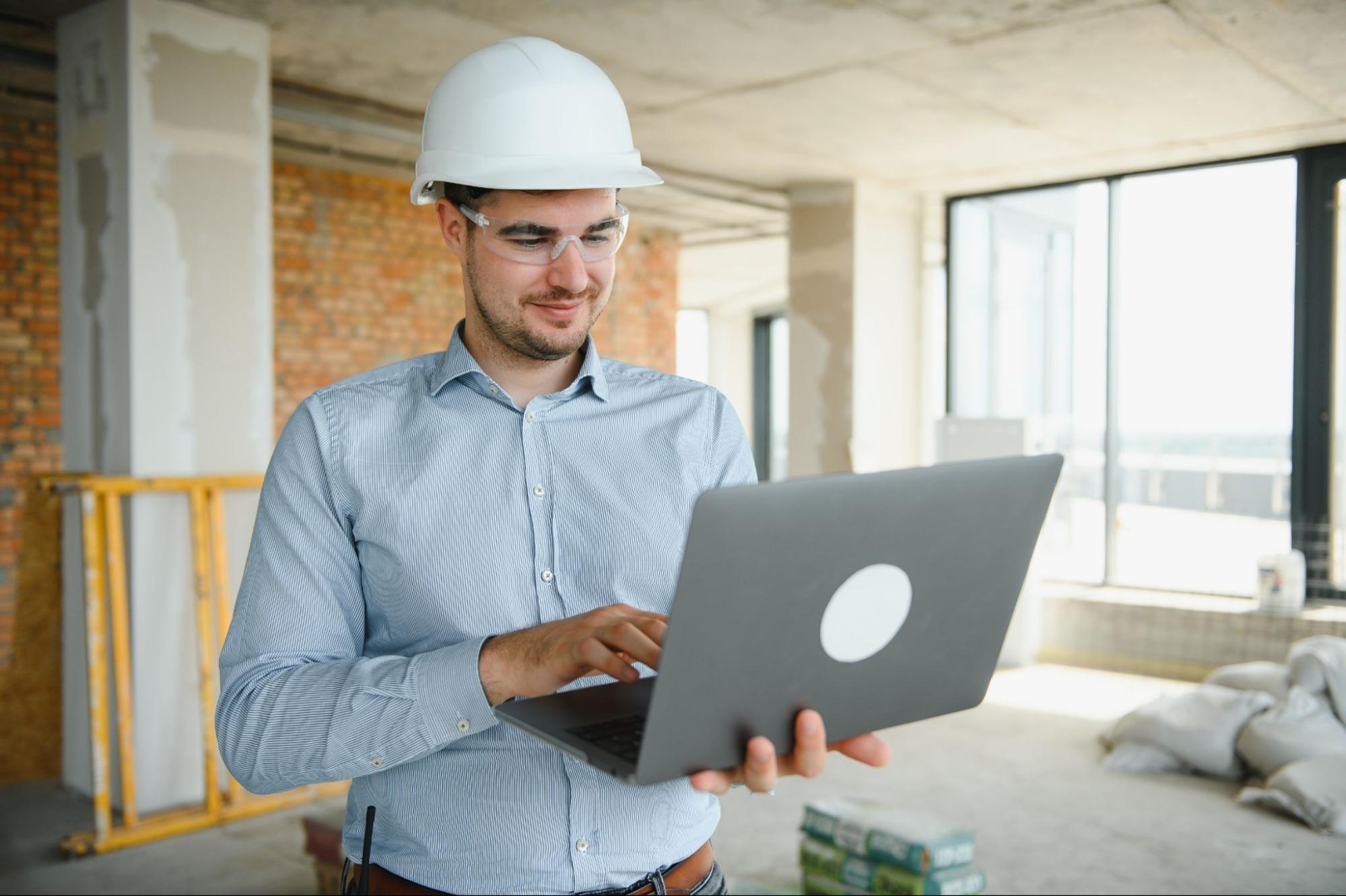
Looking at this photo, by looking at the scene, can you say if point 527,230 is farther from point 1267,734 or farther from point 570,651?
point 1267,734

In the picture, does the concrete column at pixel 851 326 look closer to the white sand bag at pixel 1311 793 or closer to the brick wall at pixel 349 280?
the brick wall at pixel 349 280

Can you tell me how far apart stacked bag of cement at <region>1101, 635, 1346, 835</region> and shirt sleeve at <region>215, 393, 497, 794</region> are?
414 centimetres

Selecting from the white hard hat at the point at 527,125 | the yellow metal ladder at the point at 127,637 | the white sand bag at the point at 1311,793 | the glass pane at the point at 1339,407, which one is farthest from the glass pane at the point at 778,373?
the white hard hat at the point at 527,125

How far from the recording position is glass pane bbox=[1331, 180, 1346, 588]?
6.31 meters

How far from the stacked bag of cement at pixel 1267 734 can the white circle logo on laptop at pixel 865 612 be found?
3.99m

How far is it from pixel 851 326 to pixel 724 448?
626 cm

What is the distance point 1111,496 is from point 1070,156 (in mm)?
2208

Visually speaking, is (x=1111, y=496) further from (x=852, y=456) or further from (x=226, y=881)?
(x=226, y=881)

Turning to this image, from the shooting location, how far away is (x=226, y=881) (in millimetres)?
3570

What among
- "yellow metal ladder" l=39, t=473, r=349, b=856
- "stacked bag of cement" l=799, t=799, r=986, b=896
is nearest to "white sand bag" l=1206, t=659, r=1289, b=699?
"stacked bag of cement" l=799, t=799, r=986, b=896

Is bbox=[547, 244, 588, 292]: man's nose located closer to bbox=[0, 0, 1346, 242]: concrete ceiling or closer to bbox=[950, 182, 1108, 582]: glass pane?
bbox=[0, 0, 1346, 242]: concrete ceiling

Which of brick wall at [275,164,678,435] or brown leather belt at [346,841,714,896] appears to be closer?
brown leather belt at [346,841,714,896]

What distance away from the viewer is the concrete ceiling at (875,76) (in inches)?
172

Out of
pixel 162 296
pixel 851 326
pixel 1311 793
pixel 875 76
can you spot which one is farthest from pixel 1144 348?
pixel 162 296
